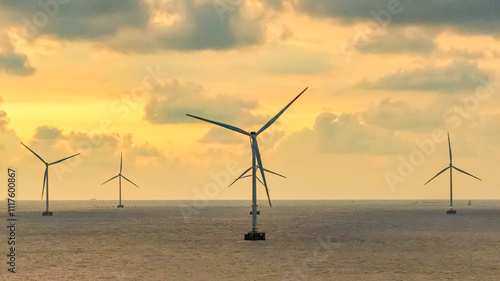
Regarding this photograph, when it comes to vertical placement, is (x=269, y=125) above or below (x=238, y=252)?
above

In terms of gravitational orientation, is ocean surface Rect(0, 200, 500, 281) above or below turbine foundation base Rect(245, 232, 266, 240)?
below

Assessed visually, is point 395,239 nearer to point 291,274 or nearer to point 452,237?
point 452,237

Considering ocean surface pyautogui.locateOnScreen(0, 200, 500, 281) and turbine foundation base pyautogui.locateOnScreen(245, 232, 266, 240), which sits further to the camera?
turbine foundation base pyautogui.locateOnScreen(245, 232, 266, 240)

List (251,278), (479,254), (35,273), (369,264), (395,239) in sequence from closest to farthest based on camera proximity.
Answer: (251,278) → (35,273) → (369,264) → (479,254) → (395,239)

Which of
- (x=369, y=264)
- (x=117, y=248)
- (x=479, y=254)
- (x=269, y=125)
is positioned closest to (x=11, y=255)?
(x=117, y=248)

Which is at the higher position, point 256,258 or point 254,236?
point 254,236

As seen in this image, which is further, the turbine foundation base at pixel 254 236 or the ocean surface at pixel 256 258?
the turbine foundation base at pixel 254 236

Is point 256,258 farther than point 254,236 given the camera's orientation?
No

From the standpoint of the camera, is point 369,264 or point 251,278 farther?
point 369,264

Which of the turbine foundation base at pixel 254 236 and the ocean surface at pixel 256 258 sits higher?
the turbine foundation base at pixel 254 236

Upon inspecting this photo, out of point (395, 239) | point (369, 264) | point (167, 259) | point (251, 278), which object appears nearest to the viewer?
point (251, 278)

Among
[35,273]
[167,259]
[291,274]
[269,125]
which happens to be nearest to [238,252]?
[167,259]
